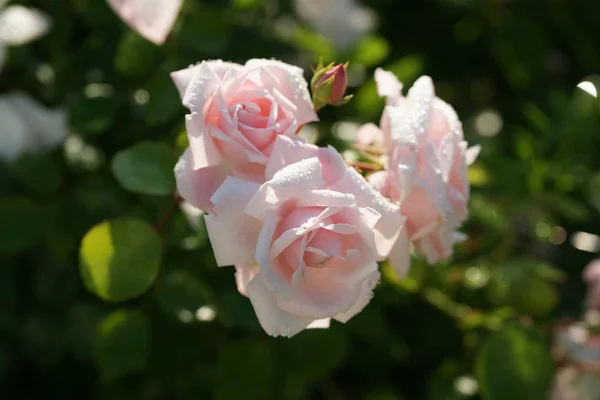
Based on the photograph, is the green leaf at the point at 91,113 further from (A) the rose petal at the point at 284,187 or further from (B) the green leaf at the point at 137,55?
(A) the rose petal at the point at 284,187

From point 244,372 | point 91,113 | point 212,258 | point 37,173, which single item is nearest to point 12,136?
point 37,173

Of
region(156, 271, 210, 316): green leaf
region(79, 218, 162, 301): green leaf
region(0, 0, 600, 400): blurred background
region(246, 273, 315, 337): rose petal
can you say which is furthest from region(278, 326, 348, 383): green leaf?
region(246, 273, 315, 337): rose petal

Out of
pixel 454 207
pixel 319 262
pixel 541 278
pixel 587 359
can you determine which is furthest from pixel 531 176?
pixel 319 262

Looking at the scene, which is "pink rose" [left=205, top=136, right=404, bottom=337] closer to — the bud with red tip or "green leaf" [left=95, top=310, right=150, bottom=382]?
the bud with red tip

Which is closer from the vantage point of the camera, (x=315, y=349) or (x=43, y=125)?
(x=315, y=349)

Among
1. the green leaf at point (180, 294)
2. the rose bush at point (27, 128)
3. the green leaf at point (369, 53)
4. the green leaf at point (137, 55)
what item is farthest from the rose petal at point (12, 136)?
the green leaf at point (369, 53)

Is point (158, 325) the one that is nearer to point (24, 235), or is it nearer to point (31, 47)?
point (24, 235)

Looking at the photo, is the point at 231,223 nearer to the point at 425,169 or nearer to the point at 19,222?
the point at 425,169
